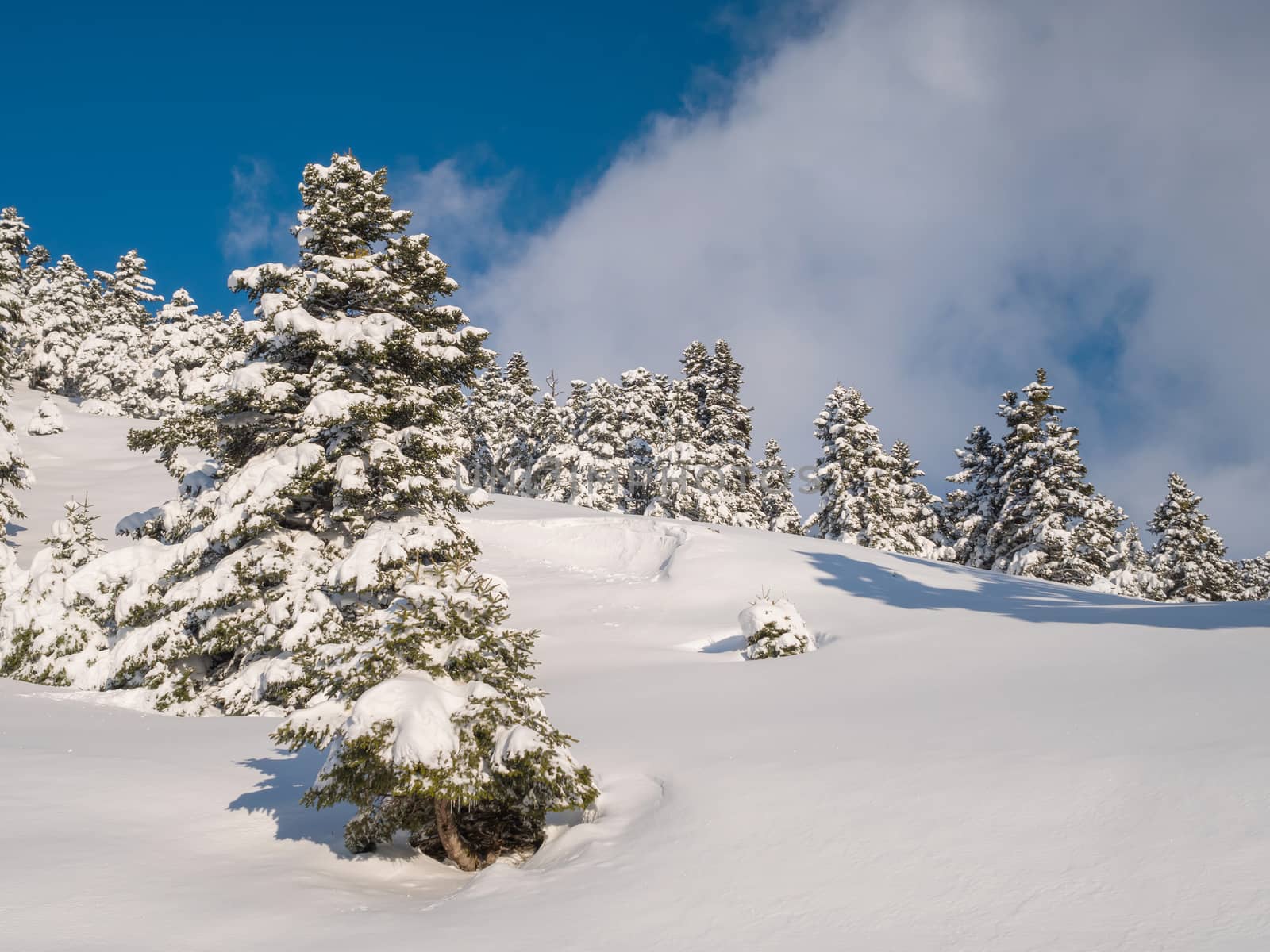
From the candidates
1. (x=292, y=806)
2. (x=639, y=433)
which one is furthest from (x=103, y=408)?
(x=292, y=806)

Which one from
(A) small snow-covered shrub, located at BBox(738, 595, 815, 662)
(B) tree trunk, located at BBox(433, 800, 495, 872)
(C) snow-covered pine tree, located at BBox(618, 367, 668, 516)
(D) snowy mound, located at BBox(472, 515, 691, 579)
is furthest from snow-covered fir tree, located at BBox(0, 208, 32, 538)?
(C) snow-covered pine tree, located at BBox(618, 367, 668, 516)

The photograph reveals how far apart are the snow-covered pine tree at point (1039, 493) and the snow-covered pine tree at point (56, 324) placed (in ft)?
214

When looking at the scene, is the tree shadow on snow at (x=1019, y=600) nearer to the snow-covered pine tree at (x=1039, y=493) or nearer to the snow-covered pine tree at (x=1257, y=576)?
the snow-covered pine tree at (x=1039, y=493)

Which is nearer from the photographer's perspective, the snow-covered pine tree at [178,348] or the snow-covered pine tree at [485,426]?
the snow-covered pine tree at [178,348]

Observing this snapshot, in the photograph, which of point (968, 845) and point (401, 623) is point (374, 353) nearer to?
point (401, 623)

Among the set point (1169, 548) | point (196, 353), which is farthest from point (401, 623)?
point (1169, 548)

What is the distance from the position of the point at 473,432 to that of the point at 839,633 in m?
42.6

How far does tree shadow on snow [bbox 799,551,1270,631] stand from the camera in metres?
14.1

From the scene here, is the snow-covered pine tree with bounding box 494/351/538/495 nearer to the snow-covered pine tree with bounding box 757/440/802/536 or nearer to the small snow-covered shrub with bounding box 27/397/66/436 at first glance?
the snow-covered pine tree with bounding box 757/440/802/536

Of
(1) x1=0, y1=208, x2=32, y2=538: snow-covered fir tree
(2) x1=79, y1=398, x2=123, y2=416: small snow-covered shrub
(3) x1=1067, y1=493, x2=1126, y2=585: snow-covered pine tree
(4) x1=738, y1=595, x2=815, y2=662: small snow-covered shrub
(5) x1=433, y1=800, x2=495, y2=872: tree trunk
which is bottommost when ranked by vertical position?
(5) x1=433, y1=800, x2=495, y2=872: tree trunk

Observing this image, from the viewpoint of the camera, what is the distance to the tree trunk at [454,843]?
643 cm

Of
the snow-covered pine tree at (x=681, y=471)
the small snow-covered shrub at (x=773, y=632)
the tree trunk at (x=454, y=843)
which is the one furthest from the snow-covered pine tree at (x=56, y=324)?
the tree trunk at (x=454, y=843)

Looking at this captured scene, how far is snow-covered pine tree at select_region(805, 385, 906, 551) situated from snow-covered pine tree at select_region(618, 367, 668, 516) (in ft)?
34.7

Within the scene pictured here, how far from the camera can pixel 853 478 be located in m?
43.6
